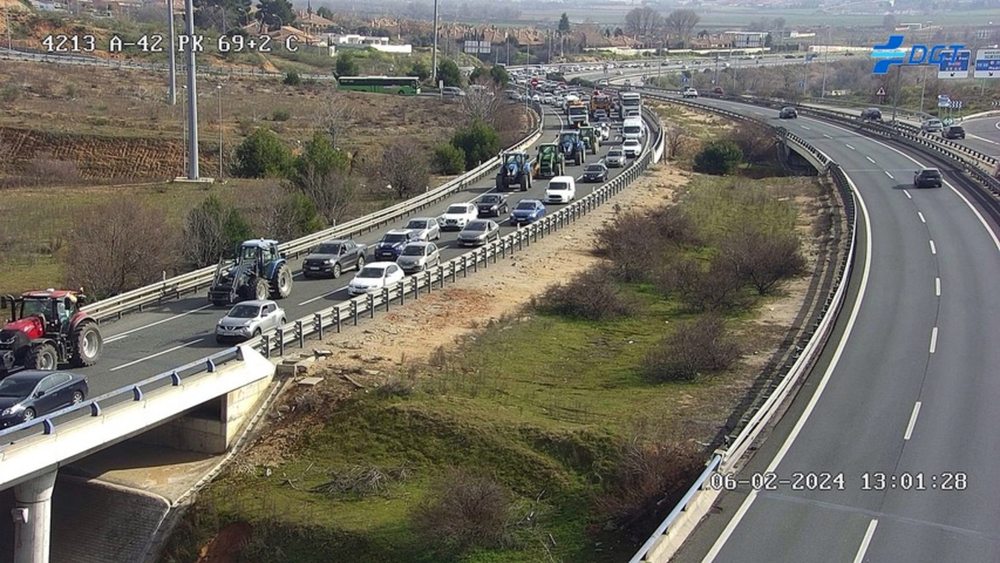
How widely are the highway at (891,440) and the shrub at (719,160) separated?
35.7 metres

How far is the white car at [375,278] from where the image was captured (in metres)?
37.2

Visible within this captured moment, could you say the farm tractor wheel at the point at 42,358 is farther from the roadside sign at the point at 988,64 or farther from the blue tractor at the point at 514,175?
the roadside sign at the point at 988,64

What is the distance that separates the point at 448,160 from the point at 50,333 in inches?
1798

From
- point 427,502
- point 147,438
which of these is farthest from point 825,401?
point 147,438

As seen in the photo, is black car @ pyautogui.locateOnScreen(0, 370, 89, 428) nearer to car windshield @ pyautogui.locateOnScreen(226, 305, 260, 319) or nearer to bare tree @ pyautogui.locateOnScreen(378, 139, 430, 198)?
car windshield @ pyautogui.locateOnScreen(226, 305, 260, 319)

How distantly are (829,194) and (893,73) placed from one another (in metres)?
89.5

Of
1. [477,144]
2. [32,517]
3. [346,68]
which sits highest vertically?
[346,68]

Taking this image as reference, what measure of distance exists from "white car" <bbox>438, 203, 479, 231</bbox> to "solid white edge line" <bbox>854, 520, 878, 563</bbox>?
32.5m

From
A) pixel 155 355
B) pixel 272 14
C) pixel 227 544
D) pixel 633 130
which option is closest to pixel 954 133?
pixel 633 130

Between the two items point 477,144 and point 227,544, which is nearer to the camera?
point 227,544

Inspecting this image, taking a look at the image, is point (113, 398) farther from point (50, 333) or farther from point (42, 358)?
point (50, 333)

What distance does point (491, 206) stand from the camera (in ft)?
178

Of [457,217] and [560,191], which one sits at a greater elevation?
[560,191]
